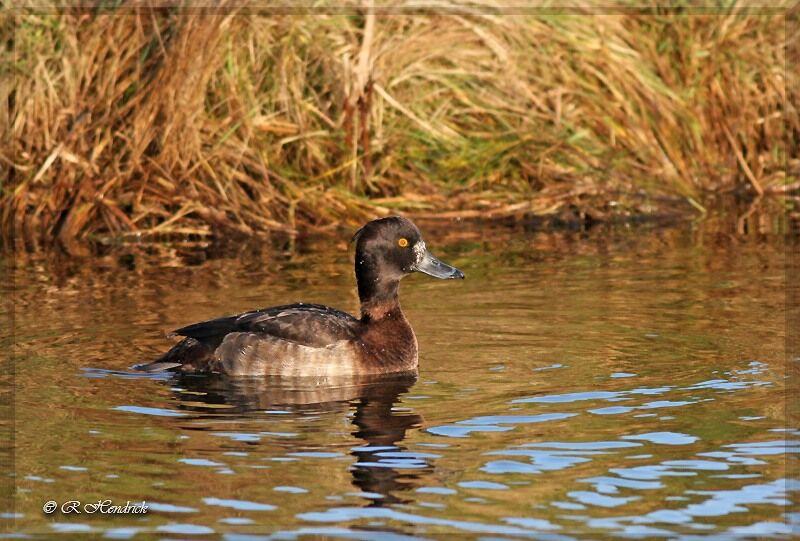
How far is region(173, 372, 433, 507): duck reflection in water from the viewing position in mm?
5887

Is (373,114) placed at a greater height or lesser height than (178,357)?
greater

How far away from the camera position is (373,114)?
1366cm

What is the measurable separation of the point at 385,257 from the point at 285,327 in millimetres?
889

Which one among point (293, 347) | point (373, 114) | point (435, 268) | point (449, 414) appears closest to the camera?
point (449, 414)

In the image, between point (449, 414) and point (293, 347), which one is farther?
point (293, 347)

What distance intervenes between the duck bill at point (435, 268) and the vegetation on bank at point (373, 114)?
4278 mm

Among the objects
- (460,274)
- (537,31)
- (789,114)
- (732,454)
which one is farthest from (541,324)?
(789,114)

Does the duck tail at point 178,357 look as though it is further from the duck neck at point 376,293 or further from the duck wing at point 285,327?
the duck neck at point 376,293

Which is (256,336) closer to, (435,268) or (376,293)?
(376,293)

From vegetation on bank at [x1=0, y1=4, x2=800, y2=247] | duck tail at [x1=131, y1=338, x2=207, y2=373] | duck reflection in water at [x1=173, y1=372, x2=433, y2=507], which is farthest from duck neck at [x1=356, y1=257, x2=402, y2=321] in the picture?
vegetation on bank at [x1=0, y1=4, x2=800, y2=247]

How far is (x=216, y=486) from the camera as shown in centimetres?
574

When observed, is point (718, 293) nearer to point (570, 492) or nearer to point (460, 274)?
point (460, 274)

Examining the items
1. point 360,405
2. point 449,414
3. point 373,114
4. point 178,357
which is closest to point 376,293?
point 178,357

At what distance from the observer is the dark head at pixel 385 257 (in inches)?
338
